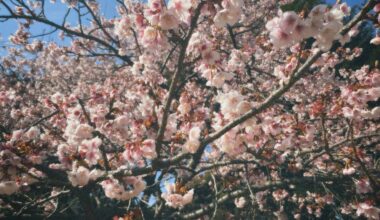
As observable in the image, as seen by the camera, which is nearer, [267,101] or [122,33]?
[267,101]

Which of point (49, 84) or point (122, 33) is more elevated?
point (49, 84)

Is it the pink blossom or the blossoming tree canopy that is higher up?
the blossoming tree canopy

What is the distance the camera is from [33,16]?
21.2ft

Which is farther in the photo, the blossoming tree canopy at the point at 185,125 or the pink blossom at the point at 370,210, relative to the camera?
the pink blossom at the point at 370,210

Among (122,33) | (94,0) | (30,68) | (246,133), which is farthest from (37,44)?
(246,133)

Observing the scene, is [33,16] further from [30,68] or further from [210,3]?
[30,68]

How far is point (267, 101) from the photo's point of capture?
123 inches

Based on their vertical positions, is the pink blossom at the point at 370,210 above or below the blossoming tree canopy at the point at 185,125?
below

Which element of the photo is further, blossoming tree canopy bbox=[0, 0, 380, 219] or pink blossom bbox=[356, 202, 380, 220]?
pink blossom bbox=[356, 202, 380, 220]

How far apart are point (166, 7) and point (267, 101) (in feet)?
4.37

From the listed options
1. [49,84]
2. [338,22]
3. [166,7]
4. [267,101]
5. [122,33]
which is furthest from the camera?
[49,84]

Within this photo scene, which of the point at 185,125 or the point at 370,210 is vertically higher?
the point at 185,125

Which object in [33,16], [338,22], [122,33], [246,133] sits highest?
[33,16]

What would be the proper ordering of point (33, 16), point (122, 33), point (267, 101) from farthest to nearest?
point (33, 16), point (122, 33), point (267, 101)
